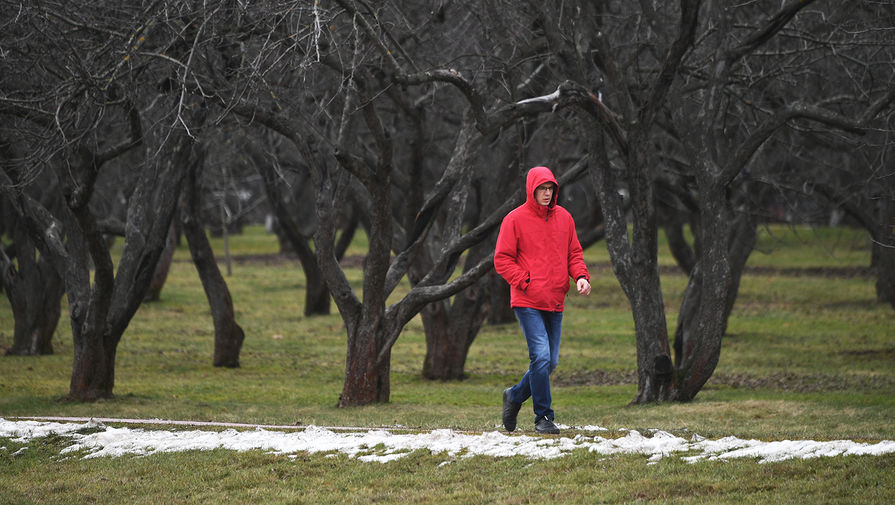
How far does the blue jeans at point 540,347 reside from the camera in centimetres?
822

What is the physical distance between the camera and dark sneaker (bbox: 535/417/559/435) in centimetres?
862

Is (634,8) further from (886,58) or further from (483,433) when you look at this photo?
(483,433)

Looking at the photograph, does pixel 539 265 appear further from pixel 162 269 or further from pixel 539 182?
pixel 162 269

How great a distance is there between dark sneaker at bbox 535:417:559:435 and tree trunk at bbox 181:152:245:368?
34.7 ft

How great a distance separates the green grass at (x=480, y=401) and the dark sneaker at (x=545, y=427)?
79 centimetres

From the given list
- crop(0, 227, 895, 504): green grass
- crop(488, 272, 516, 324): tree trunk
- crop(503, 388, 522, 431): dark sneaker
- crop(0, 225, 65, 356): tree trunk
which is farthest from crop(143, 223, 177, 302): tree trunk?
crop(503, 388, 522, 431): dark sneaker

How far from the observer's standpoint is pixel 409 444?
850 centimetres

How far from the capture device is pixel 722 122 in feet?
45.1

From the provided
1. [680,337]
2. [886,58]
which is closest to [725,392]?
[680,337]

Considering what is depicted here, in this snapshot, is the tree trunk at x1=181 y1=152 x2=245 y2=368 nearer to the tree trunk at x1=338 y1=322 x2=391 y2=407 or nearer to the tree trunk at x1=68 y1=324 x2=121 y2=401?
the tree trunk at x1=68 y1=324 x2=121 y2=401

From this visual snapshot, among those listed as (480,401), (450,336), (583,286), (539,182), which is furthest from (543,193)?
(450,336)

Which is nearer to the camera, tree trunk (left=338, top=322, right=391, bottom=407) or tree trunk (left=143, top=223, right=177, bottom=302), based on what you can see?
tree trunk (left=338, top=322, right=391, bottom=407)

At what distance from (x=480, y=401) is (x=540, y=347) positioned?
671cm

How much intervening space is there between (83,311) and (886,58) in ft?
36.3
